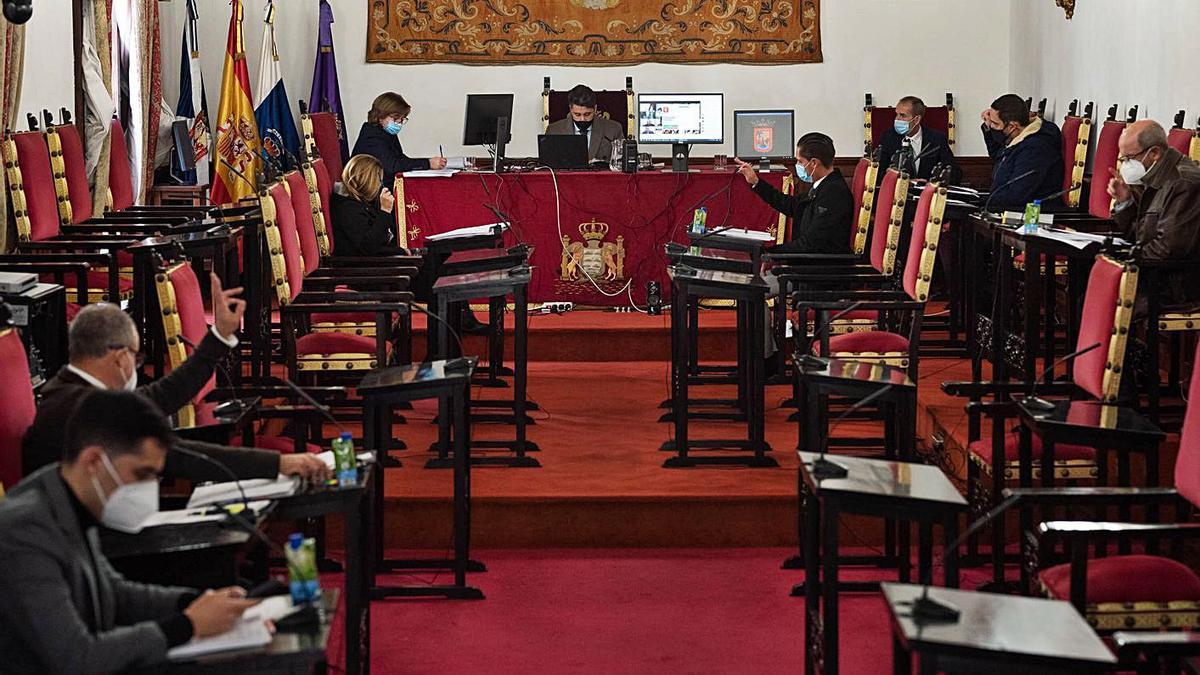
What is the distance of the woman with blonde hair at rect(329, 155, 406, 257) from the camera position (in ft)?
25.4

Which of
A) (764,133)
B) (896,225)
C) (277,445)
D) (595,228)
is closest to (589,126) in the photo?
(764,133)

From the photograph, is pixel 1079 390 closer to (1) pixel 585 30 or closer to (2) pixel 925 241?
(2) pixel 925 241

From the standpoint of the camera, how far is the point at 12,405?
3.87 meters

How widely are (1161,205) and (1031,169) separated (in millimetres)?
2026

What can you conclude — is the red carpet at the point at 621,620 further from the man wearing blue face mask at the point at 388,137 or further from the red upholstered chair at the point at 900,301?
the man wearing blue face mask at the point at 388,137

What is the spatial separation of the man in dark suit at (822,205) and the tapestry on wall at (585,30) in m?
4.11

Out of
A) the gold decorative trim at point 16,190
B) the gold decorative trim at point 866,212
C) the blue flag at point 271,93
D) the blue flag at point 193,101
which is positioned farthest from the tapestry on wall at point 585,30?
the gold decorative trim at point 16,190

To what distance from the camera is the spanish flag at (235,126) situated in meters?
11.2

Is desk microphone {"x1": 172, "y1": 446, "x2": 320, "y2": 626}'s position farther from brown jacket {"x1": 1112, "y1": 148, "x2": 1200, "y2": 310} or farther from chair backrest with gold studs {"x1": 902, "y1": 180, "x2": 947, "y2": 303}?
brown jacket {"x1": 1112, "y1": 148, "x2": 1200, "y2": 310}

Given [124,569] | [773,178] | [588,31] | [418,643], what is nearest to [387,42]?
[588,31]

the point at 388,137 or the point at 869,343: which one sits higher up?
the point at 388,137

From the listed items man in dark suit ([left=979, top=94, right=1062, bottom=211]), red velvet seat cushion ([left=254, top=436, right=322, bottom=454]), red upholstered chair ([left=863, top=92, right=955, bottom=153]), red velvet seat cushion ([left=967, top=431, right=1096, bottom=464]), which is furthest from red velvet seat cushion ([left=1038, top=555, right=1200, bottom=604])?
red upholstered chair ([left=863, top=92, right=955, bottom=153])

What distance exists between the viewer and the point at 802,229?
8.09 metres

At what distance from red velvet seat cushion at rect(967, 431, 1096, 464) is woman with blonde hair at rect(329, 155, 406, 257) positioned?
3.52m
